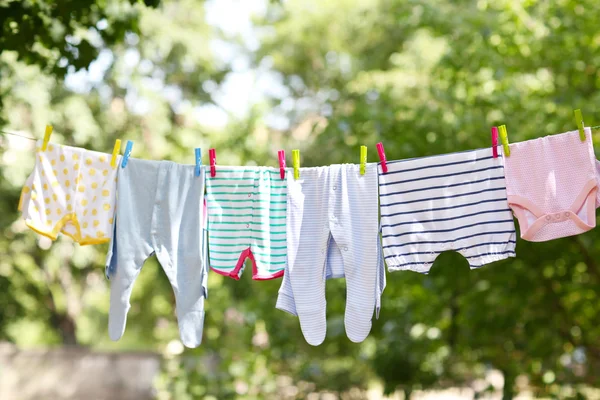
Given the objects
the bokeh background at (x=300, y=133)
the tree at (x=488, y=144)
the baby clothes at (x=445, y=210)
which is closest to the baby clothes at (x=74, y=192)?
the bokeh background at (x=300, y=133)

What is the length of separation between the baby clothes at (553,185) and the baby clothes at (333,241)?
1.83 feet

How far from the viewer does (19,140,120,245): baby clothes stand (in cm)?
261

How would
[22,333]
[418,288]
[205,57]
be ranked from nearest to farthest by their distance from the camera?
1. [418,288]
2. [205,57]
3. [22,333]

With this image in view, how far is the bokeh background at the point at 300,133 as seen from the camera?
13.1 ft

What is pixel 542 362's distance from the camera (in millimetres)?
4492

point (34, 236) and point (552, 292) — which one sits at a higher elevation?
point (34, 236)

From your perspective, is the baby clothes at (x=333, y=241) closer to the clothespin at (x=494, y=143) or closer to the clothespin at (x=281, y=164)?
the clothespin at (x=281, y=164)

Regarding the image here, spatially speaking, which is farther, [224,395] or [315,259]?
[224,395]

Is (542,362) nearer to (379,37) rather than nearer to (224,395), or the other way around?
(224,395)

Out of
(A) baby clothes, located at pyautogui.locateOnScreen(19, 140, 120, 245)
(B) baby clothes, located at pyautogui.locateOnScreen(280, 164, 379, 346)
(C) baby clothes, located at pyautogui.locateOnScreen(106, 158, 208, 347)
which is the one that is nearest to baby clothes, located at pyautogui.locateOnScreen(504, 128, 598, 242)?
(B) baby clothes, located at pyautogui.locateOnScreen(280, 164, 379, 346)

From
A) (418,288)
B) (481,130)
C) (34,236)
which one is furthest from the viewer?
(34,236)

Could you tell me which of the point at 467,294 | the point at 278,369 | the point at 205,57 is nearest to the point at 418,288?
the point at 467,294

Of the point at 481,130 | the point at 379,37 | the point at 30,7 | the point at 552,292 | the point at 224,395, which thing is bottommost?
the point at 224,395

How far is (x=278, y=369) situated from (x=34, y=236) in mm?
3648
